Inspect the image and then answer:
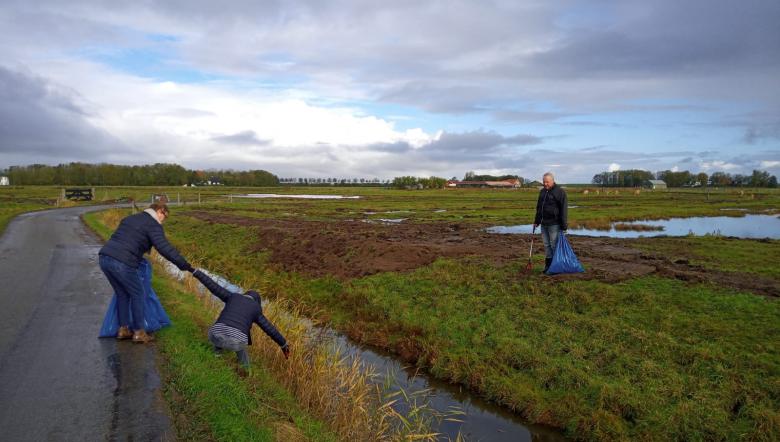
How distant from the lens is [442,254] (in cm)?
2005

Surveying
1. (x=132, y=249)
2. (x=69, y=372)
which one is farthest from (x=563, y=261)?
(x=69, y=372)

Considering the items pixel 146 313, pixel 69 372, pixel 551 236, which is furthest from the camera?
pixel 551 236

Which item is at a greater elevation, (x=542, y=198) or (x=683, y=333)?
(x=542, y=198)

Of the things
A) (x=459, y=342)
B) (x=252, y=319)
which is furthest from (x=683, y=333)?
(x=252, y=319)

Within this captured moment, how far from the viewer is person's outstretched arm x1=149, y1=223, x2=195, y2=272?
770cm

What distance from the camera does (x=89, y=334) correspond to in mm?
9062

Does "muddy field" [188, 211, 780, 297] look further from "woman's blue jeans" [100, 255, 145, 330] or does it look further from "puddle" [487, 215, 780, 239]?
"woman's blue jeans" [100, 255, 145, 330]

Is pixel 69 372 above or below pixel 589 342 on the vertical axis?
above

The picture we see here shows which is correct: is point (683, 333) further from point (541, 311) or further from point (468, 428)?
point (468, 428)

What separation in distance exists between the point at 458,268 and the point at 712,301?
7320mm

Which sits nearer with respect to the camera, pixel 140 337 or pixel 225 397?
pixel 225 397

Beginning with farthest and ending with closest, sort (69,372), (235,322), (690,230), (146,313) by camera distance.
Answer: (690,230)
(146,313)
(235,322)
(69,372)

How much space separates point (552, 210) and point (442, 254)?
22.1 feet

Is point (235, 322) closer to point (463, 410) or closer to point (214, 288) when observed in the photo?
point (214, 288)
